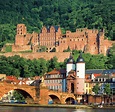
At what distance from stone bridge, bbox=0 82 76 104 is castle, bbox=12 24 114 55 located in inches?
1516

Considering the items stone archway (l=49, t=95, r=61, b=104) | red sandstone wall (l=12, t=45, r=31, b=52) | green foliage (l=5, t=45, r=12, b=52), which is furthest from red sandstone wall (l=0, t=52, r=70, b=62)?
stone archway (l=49, t=95, r=61, b=104)

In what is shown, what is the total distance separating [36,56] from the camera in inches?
5266

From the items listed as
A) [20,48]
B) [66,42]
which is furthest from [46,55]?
[20,48]

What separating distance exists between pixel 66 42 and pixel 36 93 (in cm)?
4879

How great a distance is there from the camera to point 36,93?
8806 centimetres

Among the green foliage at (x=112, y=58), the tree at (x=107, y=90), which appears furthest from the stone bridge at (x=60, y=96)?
the green foliage at (x=112, y=58)

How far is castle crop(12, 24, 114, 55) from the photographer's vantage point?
5246 inches

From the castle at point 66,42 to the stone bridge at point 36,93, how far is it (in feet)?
126

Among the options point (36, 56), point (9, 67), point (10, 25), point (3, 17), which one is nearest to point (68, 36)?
point (36, 56)

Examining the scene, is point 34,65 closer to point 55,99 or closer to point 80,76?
point 80,76

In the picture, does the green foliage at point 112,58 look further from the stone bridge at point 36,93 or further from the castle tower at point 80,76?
the stone bridge at point 36,93

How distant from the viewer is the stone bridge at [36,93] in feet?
271

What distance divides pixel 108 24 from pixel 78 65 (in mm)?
56763

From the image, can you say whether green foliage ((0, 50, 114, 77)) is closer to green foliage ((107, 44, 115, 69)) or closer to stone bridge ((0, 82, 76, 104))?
green foliage ((107, 44, 115, 69))
